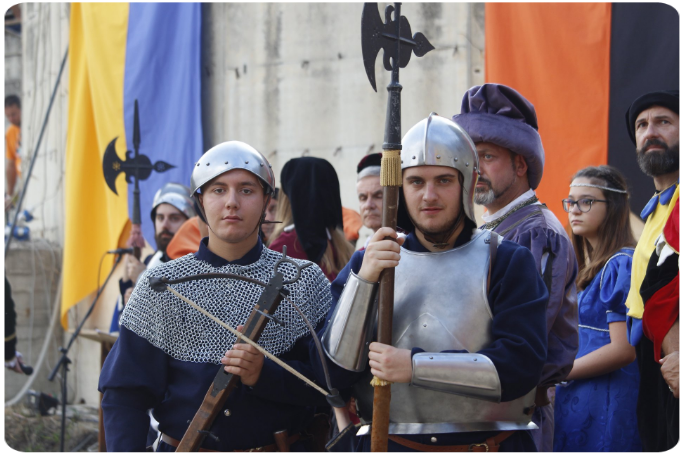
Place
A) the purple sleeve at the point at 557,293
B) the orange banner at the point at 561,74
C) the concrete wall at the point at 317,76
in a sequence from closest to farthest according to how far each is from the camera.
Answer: the purple sleeve at the point at 557,293 < the orange banner at the point at 561,74 < the concrete wall at the point at 317,76

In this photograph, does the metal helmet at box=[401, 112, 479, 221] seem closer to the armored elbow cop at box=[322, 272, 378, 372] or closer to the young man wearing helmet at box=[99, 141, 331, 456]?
the armored elbow cop at box=[322, 272, 378, 372]

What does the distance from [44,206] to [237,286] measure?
8101 mm

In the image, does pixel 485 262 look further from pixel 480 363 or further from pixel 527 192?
pixel 527 192

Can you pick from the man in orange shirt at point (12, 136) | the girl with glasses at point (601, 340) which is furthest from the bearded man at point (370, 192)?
the man in orange shirt at point (12, 136)

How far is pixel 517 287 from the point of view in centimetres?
236

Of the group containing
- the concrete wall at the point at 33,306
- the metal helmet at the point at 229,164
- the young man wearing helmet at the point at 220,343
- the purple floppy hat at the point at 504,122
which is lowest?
the concrete wall at the point at 33,306

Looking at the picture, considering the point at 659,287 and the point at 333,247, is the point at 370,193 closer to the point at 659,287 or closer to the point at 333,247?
the point at 333,247

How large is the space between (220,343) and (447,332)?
2.80 feet

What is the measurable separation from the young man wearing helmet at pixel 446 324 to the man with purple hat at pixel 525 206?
48 centimetres

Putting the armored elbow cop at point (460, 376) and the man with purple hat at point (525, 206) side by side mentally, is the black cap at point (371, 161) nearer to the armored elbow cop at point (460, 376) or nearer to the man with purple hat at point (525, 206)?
the man with purple hat at point (525, 206)

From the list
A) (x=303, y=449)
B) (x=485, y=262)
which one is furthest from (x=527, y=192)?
(x=303, y=449)

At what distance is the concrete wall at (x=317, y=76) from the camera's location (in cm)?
621

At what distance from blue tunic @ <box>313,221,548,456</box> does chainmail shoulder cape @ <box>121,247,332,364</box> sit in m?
0.36

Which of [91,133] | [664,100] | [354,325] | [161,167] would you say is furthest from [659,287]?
[91,133]
